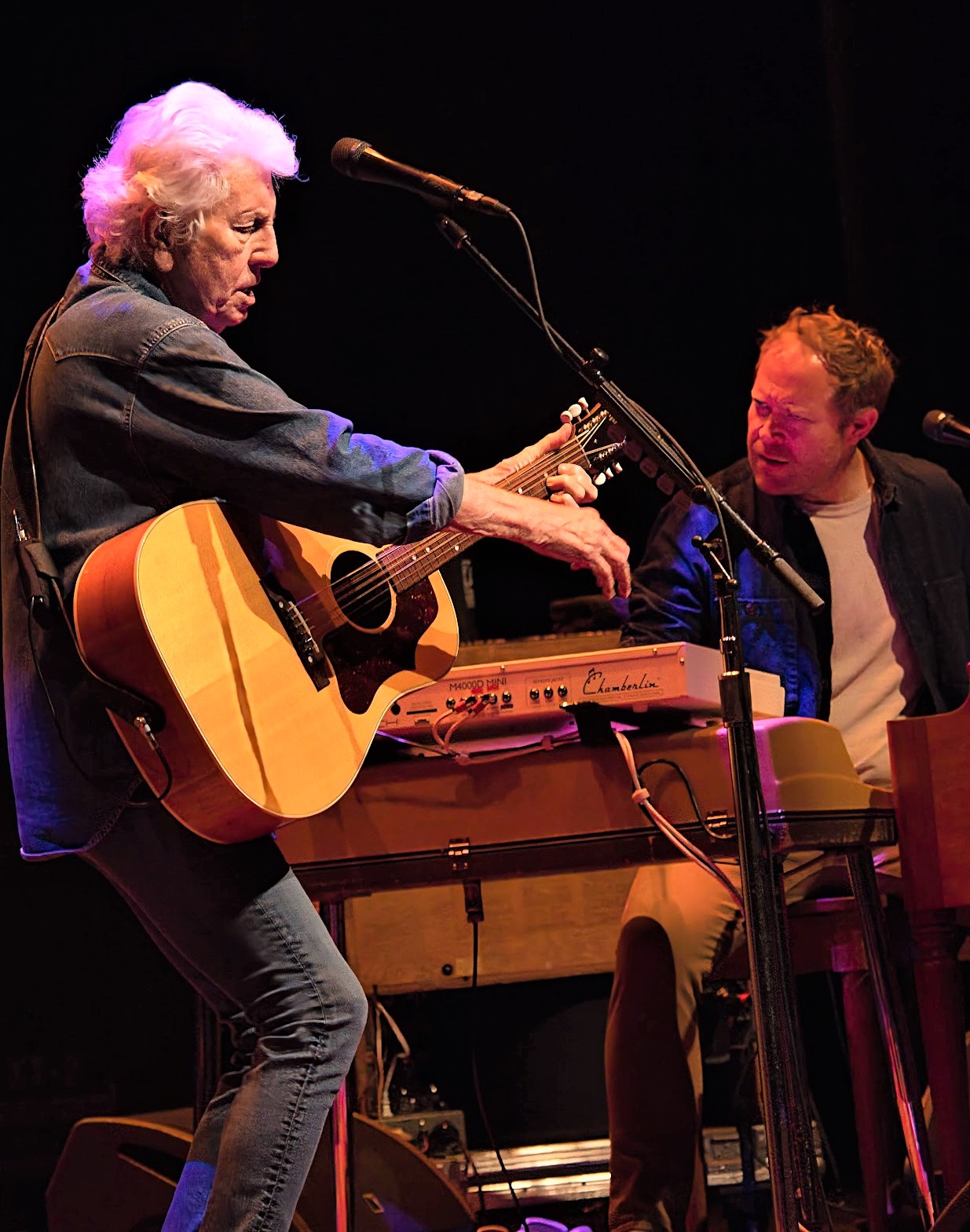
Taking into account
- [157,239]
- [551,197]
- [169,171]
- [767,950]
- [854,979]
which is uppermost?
[551,197]

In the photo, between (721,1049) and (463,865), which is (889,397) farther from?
(463,865)

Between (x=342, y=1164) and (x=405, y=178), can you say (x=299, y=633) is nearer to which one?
(x=405, y=178)

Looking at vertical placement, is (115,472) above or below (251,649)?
above

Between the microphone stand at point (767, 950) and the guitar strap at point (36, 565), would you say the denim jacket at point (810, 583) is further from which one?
the guitar strap at point (36, 565)

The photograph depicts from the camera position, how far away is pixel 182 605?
2.15 metres

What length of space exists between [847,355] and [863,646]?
841mm

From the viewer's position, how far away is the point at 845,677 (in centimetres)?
379

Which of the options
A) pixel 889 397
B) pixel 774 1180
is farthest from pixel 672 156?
pixel 774 1180

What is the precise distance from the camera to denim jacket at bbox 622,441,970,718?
3.76 m

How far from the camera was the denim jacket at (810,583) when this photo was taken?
3.76 metres

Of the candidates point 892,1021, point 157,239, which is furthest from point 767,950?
point 157,239

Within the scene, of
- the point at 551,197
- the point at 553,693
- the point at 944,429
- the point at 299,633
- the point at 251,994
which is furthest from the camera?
the point at 551,197

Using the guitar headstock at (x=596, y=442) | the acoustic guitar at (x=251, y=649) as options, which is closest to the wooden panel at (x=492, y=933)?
the guitar headstock at (x=596, y=442)

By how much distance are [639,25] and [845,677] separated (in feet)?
8.25
